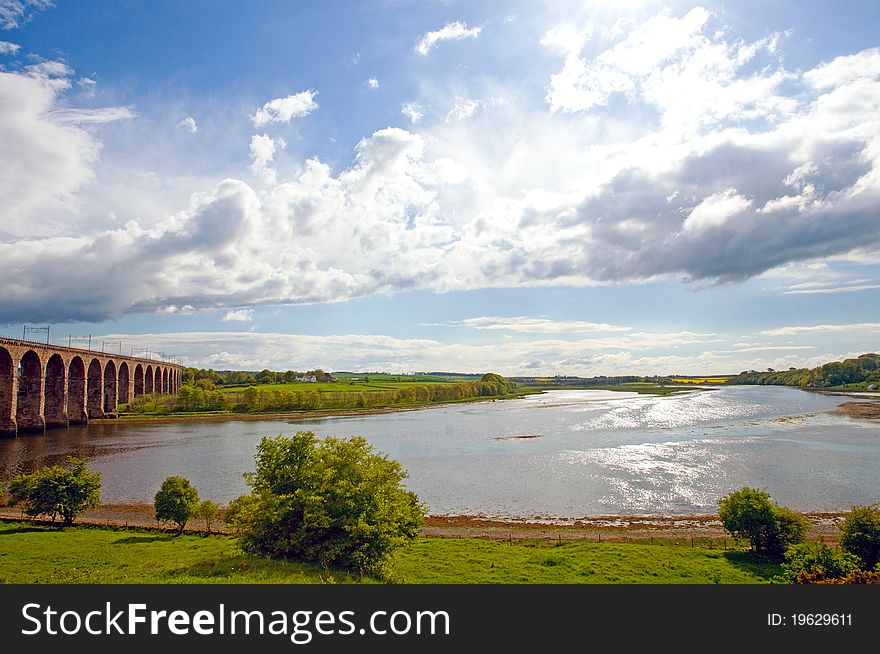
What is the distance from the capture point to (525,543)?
33.1m

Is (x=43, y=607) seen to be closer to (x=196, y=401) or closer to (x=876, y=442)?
(x=876, y=442)

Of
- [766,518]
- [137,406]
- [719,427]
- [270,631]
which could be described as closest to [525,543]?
[766,518]

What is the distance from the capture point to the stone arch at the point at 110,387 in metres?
129

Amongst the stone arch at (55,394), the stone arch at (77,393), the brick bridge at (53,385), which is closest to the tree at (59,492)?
the brick bridge at (53,385)

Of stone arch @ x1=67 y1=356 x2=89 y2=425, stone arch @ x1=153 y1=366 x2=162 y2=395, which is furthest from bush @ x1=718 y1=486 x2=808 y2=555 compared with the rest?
stone arch @ x1=153 y1=366 x2=162 y2=395

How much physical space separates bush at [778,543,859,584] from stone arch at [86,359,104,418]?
13877cm

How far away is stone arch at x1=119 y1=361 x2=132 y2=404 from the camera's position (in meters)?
140

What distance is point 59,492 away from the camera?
35.0 m

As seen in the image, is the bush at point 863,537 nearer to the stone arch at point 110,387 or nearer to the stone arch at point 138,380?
the stone arch at point 110,387

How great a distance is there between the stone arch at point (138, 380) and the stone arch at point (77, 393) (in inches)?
1560

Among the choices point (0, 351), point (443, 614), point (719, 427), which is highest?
point (0, 351)

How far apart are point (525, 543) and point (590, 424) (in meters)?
76.8

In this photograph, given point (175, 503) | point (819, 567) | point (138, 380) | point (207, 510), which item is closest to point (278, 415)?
point (138, 380)

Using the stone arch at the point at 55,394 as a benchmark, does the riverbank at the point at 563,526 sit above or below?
below
